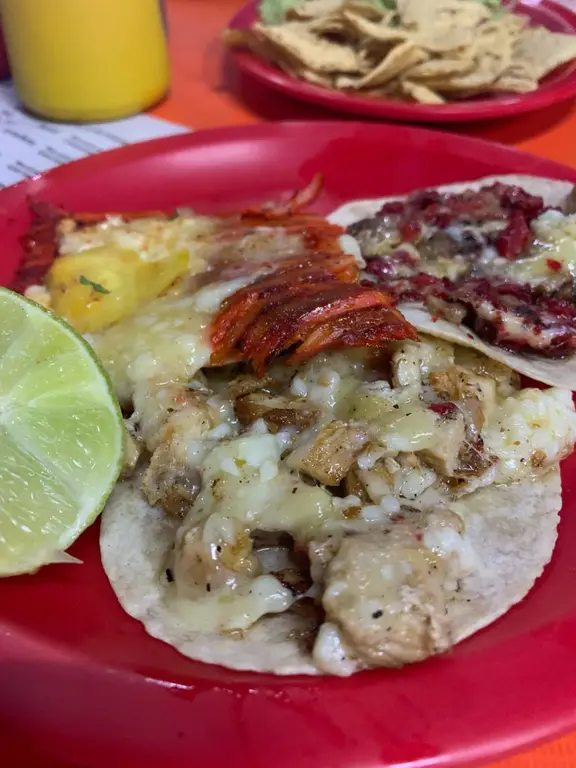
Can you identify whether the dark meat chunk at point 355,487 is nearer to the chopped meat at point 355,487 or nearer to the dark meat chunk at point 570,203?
the chopped meat at point 355,487

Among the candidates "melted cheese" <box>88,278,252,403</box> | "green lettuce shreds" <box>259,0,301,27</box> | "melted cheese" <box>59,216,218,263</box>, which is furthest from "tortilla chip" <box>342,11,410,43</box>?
"melted cheese" <box>88,278,252,403</box>

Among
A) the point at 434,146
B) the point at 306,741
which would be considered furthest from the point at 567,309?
the point at 306,741

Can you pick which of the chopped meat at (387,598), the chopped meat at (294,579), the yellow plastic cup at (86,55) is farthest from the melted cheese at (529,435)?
the yellow plastic cup at (86,55)

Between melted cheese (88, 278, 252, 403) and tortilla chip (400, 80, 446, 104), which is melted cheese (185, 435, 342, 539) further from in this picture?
tortilla chip (400, 80, 446, 104)

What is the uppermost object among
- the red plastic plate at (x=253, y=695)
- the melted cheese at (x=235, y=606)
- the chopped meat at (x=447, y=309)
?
the chopped meat at (x=447, y=309)

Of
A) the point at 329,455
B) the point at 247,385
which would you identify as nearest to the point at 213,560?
the point at 329,455

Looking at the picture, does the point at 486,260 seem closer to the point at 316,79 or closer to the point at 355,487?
the point at 355,487
